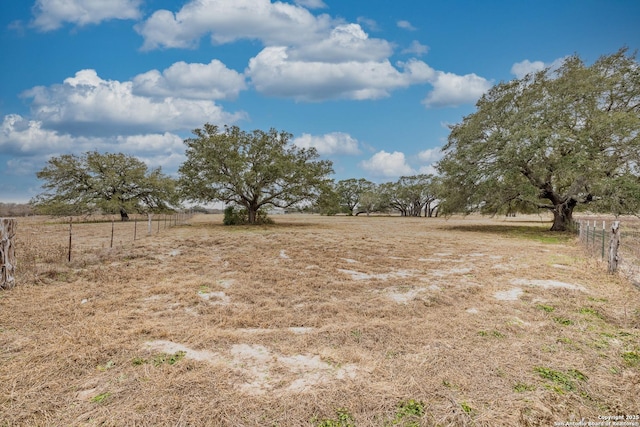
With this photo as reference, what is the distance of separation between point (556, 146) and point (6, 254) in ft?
67.2

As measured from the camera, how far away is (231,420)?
8.00ft

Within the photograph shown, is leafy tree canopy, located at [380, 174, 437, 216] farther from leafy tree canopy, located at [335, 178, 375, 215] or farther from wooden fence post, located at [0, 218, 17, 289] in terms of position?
wooden fence post, located at [0, 218, 17, 289]

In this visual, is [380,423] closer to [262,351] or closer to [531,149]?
[262,351]

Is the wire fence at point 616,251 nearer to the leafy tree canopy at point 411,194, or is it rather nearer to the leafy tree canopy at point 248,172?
the leafy tree canopy at point 248,172

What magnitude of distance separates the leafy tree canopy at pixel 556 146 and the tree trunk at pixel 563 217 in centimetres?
5

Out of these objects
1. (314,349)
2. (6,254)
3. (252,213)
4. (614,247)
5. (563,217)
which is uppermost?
(563,217)

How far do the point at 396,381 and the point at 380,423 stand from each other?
0.55 metres

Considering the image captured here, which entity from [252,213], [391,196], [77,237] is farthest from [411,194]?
[77,237]

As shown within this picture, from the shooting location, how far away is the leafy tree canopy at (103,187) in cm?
2778

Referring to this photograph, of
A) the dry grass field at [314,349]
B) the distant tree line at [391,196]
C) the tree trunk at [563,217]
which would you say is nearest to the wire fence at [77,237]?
the dry grass field at [314,349]

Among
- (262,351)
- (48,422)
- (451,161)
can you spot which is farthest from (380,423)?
(451,161)

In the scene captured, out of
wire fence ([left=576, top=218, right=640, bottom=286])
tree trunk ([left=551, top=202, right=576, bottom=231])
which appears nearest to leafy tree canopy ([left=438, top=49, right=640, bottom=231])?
tree trunk ([left=551, top=202, right=576, bottom=231])

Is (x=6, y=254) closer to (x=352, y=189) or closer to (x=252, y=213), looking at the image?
(x=252, y=213)

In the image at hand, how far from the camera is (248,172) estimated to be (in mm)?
23578
